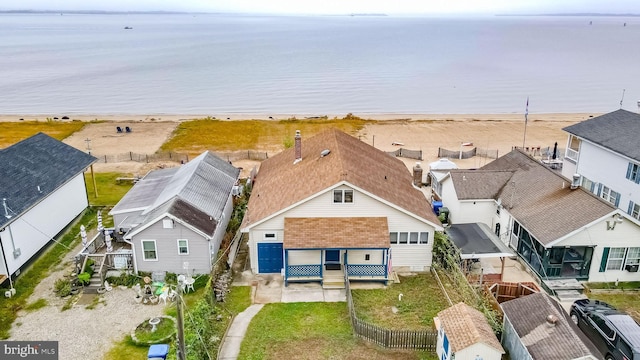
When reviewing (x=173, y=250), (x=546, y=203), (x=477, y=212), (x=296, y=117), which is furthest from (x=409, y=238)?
(x=296, y=117)

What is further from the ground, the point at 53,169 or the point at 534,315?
the point at 53,169

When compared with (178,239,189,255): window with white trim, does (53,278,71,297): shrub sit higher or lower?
lower

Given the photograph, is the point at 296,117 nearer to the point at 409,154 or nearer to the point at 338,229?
the point at 409,154

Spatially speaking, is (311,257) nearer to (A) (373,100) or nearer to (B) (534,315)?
(B) (534,315)

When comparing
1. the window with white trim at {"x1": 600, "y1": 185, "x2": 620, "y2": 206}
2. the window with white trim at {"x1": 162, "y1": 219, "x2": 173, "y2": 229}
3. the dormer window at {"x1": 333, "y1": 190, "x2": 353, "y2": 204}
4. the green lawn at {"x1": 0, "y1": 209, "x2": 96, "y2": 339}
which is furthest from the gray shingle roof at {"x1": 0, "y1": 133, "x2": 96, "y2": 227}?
the window with white trim at {"x1": 600, "y1": 185, "x2": 620, "y2": 206}

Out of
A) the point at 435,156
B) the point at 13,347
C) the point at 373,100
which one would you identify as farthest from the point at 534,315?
the point at 373,100

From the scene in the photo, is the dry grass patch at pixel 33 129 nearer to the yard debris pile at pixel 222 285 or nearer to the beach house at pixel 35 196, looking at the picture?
the beach house at pixel 35 196

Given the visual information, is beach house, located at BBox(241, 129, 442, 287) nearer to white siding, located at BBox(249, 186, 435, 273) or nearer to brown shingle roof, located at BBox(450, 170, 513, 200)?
white siding, located at BBox(249, 186, 435, 273)
